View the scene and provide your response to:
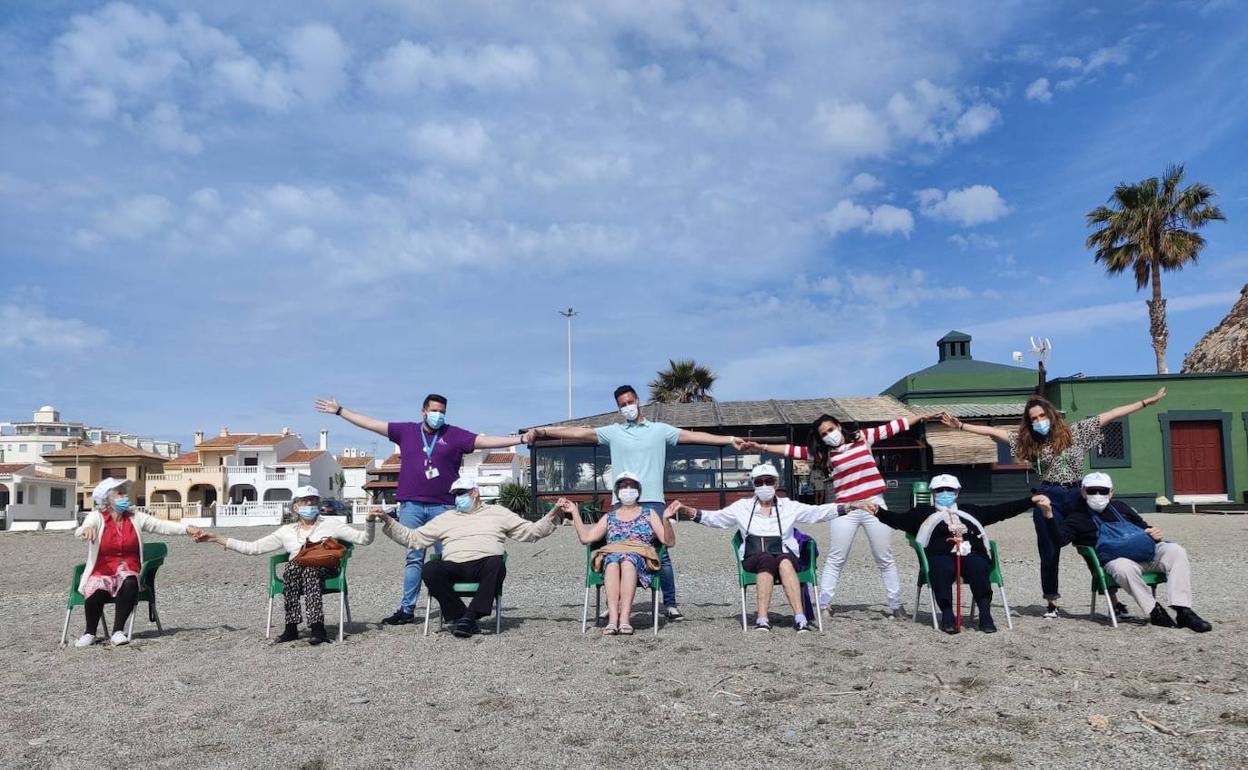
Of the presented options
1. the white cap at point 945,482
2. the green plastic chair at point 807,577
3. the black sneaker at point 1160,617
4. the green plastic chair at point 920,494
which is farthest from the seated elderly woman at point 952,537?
the green plastic chair at point 920,494

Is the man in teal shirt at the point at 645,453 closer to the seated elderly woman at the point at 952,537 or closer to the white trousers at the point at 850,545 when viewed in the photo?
the white trousers at the point at 850,545

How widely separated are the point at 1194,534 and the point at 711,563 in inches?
363

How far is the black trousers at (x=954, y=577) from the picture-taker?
629 centimetres

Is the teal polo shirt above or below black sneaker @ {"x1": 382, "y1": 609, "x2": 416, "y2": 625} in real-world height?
above

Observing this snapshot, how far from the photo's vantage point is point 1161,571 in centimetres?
645

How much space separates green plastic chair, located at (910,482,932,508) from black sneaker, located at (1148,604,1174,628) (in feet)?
46.8

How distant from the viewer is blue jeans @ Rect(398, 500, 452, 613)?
712 cm

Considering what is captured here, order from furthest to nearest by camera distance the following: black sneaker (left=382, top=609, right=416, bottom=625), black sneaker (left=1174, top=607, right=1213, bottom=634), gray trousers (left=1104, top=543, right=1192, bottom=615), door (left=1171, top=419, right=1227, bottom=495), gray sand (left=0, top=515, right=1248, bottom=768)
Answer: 1. door (left=1171, top=419, right=1227, bottom=495)
2. black sneaker (left=382, top=609, right=416, bottom=625)
3. gray trousers (left=1104, top=543, right=1192, bottom=615)
4. black sneaker (left=1174, top=607, right=1213, bottom=634)
5. gray sand (left=0, top=515, right=1248, bottom=768)

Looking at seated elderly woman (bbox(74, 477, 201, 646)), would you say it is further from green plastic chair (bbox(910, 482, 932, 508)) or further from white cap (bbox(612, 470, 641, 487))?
green plastic chair (bbox(910, 482, 932, 508))

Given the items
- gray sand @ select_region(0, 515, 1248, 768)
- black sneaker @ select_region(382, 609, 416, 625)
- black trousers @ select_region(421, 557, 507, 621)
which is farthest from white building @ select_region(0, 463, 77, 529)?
black trousers @ select_region(421, 557, 507, 621)

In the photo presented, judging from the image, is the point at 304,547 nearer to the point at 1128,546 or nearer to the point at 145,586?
the point at 145,586

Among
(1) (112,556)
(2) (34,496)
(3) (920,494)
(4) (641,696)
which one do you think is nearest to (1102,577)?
(4) (641,696)

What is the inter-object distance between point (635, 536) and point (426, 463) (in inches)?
72.2

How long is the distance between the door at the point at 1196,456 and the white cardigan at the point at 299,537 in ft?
82.9
